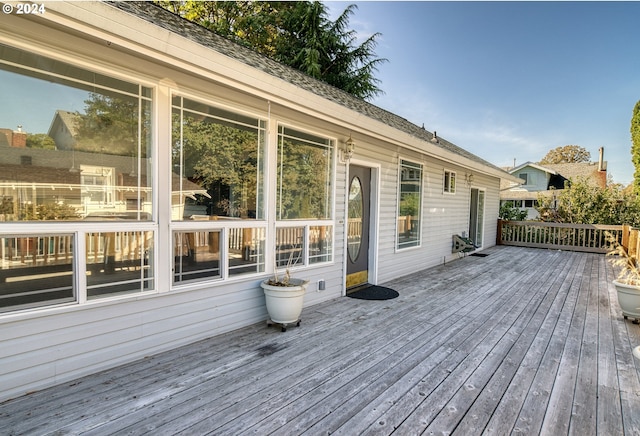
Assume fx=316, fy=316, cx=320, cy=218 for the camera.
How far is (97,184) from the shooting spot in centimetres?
272

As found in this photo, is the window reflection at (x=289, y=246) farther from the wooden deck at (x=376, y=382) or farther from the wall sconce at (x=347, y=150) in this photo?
the wall sconce at (x=347, y=150)

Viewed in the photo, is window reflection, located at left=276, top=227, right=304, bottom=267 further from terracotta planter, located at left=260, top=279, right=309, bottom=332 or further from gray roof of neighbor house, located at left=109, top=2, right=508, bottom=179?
gray roof of neighbor house, located at left=109, top=2, right=508, bottom=179

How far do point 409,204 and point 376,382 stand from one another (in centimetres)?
445

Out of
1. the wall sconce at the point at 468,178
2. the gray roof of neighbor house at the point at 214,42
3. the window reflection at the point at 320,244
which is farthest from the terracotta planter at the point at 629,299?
the wall sconce at the point at 468,178

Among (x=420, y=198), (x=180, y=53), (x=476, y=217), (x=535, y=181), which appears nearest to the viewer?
(x=180, y=53)

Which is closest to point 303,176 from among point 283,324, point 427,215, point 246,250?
point 246,250

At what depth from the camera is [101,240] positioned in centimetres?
253

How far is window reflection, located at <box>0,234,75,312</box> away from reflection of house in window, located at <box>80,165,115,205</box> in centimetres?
45

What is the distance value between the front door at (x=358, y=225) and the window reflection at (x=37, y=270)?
3489 mm

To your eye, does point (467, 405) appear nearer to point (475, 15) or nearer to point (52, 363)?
point (52, 363)

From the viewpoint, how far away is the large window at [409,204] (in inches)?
240

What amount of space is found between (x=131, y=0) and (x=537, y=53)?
1243cm

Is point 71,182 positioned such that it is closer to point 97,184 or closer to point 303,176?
point 97,184

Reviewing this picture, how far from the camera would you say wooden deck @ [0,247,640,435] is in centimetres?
189
